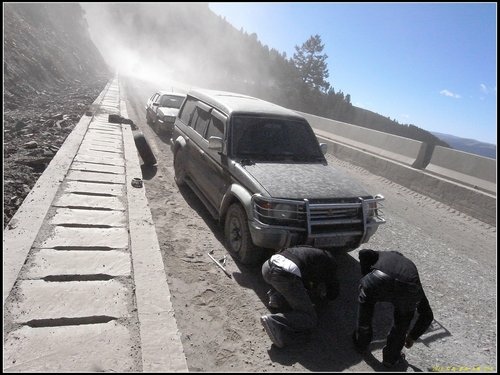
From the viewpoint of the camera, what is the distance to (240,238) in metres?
4.84

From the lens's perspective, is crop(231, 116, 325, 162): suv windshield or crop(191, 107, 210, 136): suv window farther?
crop(191, 107, 210, 136): suv window

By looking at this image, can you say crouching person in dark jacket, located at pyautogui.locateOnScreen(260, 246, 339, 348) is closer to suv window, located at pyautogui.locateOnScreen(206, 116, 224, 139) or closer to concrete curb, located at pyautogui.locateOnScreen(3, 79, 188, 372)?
concrete curb, located at pyautogui.locateOnScreen(3, 79, 188, 372)

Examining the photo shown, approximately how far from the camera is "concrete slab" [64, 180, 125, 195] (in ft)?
20.5

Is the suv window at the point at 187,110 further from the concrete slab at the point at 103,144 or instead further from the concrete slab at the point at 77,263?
the concrete slab at the point at 77,263

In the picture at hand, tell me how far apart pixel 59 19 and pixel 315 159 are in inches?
2230


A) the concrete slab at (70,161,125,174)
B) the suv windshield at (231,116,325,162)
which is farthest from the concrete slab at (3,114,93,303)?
the suv windshield at (231,116,325,162)

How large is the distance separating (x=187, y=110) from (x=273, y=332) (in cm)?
544

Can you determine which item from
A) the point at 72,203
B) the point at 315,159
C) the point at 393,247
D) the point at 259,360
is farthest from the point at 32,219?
the point at 393,247

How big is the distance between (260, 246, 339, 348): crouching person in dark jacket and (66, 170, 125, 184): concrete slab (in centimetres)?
454

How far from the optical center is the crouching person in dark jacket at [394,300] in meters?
3.23

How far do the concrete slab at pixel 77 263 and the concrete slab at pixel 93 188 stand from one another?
2185 millimetres

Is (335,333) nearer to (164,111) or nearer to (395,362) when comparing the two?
(395,362)

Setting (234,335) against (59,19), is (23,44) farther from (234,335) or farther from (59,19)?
(59,19)

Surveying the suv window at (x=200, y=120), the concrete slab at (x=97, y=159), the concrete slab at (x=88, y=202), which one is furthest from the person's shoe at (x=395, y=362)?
the concrete slab at (x=97, y=159)
